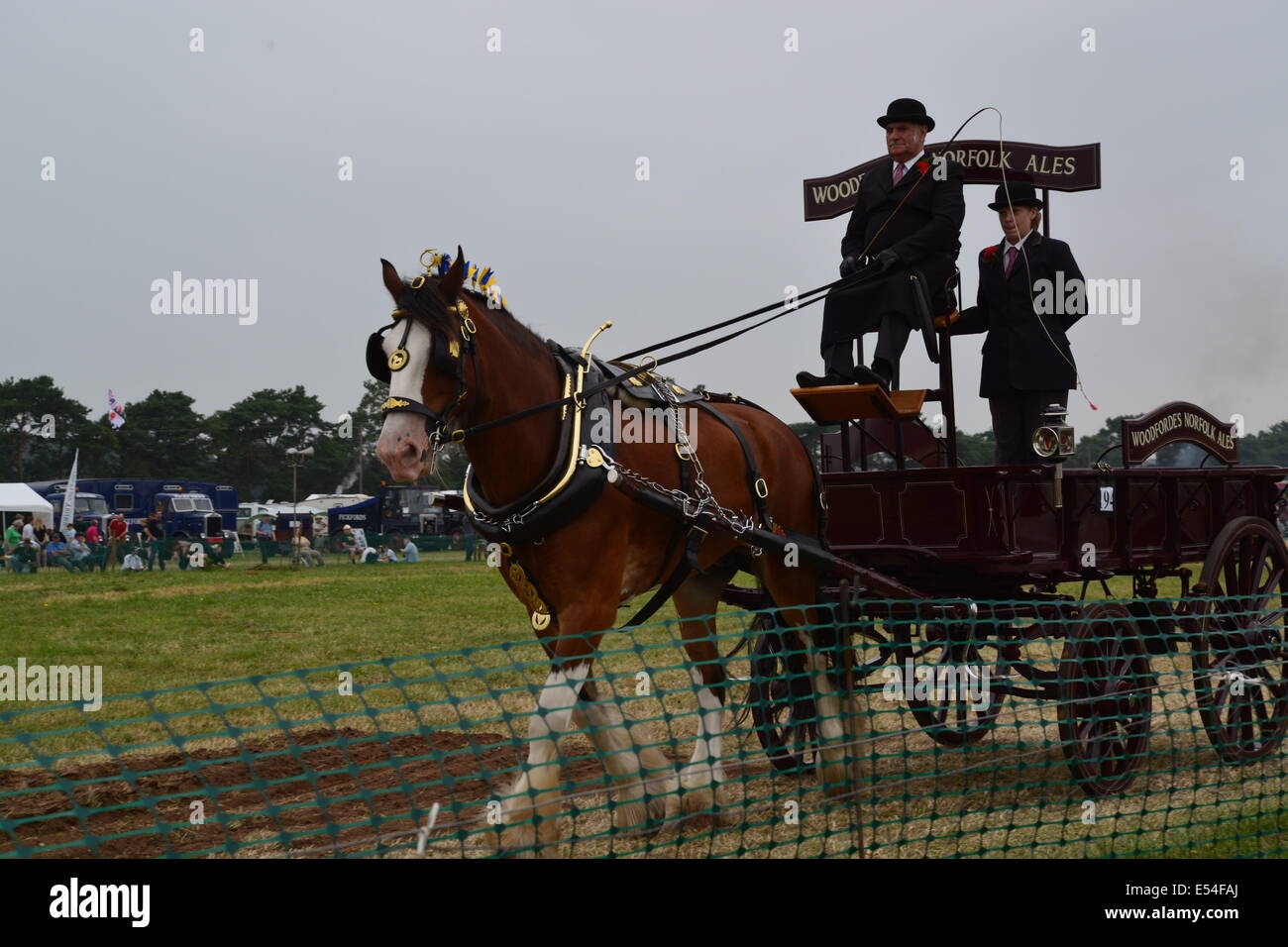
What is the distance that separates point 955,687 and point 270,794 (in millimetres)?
3560

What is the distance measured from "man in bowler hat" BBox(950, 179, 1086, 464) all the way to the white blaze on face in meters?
3.60

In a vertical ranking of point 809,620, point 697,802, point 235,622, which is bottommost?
point 697,802

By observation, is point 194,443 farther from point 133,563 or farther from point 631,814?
point 631,814

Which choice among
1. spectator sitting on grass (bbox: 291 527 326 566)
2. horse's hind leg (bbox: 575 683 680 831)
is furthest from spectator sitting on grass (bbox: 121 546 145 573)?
horse's hind leg (bbox: 575 683 680 831)

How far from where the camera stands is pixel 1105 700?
6.43m

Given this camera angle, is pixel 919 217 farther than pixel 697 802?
Yes

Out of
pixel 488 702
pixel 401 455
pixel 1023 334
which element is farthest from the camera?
pixel 488 702

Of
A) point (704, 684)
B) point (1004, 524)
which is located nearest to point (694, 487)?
point (704, 684)

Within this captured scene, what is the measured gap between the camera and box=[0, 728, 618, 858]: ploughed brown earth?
4.89 meters

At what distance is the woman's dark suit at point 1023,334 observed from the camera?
704 cm

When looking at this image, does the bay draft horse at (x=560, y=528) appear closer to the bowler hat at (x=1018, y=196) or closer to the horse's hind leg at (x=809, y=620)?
the horse's hind leg at (x=809, y=620)

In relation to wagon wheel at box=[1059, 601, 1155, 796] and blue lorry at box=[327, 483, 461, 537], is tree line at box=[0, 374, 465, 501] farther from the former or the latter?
wagon wheel at box=[1059, 601, 1155, 796]
